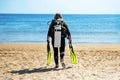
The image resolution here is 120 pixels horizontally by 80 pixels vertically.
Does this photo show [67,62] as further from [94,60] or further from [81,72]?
[81,72]

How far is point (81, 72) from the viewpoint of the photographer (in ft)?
39.5

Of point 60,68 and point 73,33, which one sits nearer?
point 60,68

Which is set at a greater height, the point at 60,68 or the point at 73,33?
the point at 60,68

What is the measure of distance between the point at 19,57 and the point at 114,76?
5564 mm

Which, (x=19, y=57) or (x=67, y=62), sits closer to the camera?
(x=67, y=62)

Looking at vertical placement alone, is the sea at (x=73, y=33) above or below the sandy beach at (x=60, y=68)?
below

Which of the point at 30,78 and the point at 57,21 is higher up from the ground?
the point at 57,21

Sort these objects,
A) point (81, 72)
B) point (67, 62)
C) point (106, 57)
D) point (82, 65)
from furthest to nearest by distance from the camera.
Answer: point (106, 57) < point (67, 62) < point (82, 65) < point (81, 72)

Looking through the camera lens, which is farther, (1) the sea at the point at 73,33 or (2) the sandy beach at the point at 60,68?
(1) the sea at the point at 73,33

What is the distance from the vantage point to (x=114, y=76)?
11375 mm

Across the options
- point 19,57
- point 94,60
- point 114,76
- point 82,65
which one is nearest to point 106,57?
point 94,60

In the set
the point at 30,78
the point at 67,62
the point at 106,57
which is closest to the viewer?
the point at 30,78

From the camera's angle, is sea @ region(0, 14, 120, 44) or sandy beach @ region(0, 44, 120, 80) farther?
sea @ region(0, 14, 120, 44)

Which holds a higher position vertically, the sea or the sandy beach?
the sandy beach
